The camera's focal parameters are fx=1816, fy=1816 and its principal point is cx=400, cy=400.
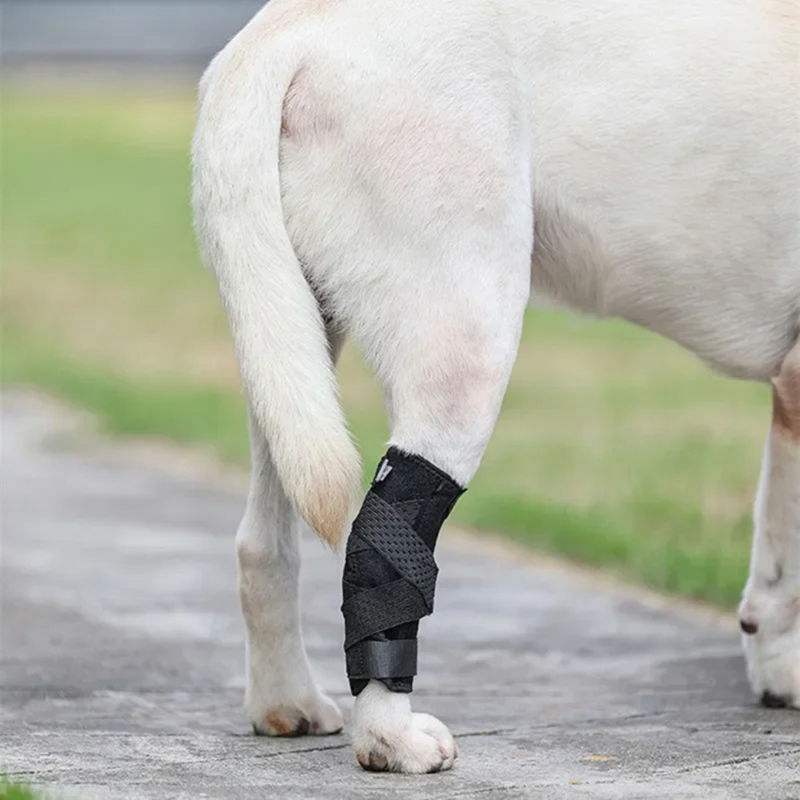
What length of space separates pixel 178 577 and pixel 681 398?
16.9ft

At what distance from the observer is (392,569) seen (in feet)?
12.1

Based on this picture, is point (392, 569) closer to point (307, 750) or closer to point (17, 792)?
point (307, 750)

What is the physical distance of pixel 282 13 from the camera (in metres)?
3.93

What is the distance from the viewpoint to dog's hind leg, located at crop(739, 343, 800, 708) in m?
4.45

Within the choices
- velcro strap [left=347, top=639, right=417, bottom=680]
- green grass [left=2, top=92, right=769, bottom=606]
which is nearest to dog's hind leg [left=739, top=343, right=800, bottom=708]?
green grass [left=2, top=92, right=769, bottom=606]

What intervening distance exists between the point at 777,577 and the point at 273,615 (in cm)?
129

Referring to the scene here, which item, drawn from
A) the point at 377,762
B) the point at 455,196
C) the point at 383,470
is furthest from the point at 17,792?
the point at 455,196

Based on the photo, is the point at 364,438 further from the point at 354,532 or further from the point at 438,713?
the point at 354,532

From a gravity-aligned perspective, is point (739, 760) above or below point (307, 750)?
above

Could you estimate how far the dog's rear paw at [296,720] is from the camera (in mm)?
4250

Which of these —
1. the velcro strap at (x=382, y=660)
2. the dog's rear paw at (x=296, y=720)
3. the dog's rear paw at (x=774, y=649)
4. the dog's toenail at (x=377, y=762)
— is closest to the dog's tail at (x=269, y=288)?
the velcro strap at (x=382, y=660)

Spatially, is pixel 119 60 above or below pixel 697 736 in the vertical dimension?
below

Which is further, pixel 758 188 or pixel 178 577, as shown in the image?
pixel 178 577

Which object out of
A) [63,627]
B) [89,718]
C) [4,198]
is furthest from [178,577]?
[4,198]
